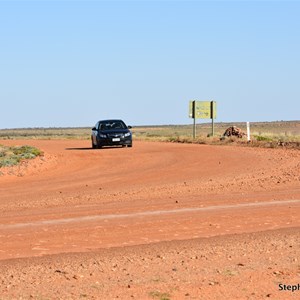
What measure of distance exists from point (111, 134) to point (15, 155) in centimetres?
1152

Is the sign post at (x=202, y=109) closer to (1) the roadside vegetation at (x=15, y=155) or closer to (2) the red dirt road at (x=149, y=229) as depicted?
(1) the roadside vegetation at (x=15, y=155)

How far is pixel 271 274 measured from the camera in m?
10.1

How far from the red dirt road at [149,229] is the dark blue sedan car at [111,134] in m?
15.6

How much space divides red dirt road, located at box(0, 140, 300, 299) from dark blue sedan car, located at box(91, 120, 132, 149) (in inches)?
615

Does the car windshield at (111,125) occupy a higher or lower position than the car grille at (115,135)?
higher

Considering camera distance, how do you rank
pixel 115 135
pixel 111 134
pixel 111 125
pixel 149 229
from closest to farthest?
pixel 149 229
pixel 111 134
pixel 115 135
pixel 111 125

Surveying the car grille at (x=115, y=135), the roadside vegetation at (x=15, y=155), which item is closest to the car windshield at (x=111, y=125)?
the car grille at (x=115, y=135)

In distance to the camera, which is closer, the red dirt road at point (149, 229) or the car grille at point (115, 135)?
the red dirt road at point (149, 229)

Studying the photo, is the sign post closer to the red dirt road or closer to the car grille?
the car grille

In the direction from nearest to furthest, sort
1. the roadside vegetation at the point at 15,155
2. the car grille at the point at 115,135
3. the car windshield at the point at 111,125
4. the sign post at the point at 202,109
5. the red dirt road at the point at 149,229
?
the red dirt road at the point at 149,229 → the roadside vegetation at the point at 15,155 → the car grille at the point at 115,135 → the car windshield at the point at 111,125 → the sign post at the point at 202,109

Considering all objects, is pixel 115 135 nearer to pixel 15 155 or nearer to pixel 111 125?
pixel 111 125

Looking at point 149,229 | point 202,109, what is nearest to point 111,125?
point 202,109

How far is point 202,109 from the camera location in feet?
199

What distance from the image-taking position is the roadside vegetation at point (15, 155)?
96.0ft
